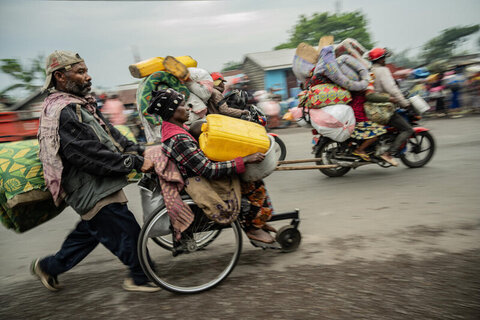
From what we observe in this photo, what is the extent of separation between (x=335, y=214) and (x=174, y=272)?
2.08m

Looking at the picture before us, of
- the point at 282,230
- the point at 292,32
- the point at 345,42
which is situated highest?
the point at 292,32

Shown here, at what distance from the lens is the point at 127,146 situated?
3016 mm

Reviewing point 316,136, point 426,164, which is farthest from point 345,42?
point 426,164

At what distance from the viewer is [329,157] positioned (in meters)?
5.46

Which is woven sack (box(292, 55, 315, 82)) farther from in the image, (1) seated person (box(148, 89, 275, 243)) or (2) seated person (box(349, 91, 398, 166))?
(1) seated person (box(148, 89, 275, 243))

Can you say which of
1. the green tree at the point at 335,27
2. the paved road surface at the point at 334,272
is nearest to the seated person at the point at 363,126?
A: the paved road surface at the point at 334,272

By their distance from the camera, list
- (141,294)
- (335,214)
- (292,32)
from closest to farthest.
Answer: (141,294) → (335,214) → (292,32)

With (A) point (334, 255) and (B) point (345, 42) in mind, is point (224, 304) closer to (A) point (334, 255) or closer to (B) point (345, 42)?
(A) point (334, 255)

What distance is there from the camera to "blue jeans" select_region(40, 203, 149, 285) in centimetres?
262

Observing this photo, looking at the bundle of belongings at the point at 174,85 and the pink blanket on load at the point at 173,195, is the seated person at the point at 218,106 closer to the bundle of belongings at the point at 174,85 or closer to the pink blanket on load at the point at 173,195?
the bundle of belongings at the point at 174,85

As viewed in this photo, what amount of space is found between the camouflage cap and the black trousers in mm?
4514

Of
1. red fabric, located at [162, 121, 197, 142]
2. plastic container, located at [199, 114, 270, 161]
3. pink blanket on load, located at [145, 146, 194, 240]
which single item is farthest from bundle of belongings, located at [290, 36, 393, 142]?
pink blanket on load, located at [145, 146, 194, 240]

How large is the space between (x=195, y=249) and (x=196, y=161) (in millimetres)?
826

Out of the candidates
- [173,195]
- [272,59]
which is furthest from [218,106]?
[272,59]
